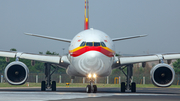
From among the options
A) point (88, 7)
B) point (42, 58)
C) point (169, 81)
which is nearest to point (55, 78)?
point (88, 7)

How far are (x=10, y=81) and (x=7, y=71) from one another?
744mm

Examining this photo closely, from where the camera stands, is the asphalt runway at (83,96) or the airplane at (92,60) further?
the airplane at (92,60)

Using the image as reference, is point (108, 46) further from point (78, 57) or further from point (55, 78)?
point (55, 78)

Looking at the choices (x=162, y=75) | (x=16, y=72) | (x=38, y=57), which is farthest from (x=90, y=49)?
(x=38, y=57)

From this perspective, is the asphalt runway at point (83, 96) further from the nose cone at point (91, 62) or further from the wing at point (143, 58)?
the wing at point (143, 58)

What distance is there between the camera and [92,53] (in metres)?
19.1

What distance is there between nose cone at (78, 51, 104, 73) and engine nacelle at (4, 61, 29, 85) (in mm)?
4405

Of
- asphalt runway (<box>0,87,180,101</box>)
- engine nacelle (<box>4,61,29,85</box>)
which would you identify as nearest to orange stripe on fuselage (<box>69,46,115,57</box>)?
asphalt runway (<box>0,87,180,101</box>)

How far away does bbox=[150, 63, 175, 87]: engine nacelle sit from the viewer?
838 inches

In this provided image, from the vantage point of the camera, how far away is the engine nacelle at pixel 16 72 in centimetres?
2197

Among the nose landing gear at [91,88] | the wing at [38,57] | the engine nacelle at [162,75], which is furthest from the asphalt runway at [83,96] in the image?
the wing at [38,57]

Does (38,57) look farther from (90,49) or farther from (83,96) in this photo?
(83,96)

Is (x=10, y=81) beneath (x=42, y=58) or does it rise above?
beneath

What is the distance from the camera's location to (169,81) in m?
21.3
